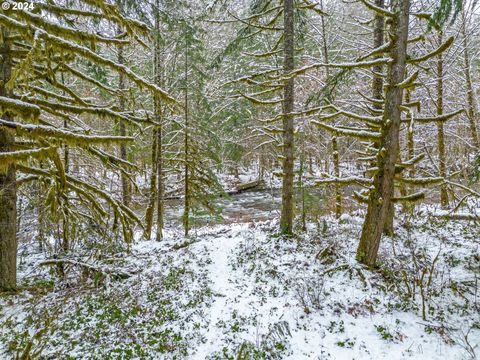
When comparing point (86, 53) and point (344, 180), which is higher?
point (86, 53)

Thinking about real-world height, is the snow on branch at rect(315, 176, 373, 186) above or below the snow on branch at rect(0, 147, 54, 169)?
below

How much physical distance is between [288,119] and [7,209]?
753 centimetres

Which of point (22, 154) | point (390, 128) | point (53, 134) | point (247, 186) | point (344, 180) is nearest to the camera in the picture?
point (22, 154)

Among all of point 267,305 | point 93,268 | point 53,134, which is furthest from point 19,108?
point 267,305

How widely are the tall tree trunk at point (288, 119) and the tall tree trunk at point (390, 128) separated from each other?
3.17 meters

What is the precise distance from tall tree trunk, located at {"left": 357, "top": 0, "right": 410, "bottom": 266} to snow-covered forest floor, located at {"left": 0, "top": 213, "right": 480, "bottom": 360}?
1.33m

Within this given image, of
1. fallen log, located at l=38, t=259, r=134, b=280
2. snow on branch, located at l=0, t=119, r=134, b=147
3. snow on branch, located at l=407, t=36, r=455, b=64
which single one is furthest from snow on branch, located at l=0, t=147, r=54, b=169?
snow on branch, located at l=407, t=36, r=455, b=64

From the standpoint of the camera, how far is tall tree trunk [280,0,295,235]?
8734 millimetres

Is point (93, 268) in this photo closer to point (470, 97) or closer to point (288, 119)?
point (288, 119)

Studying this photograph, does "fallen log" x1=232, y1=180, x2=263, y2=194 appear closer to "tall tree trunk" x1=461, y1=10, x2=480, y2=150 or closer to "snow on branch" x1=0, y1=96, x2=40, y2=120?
"tall tree trunk" x1=461, y1=10, x2=480, y2=150

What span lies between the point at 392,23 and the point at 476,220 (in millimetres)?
6465

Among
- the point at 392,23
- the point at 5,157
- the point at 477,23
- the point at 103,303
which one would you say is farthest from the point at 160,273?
the point at 477,23

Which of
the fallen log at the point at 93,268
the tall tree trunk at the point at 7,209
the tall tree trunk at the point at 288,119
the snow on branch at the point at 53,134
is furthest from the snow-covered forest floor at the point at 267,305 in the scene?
the snow on branch at the point at 53,134

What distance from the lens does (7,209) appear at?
19.1 ft
